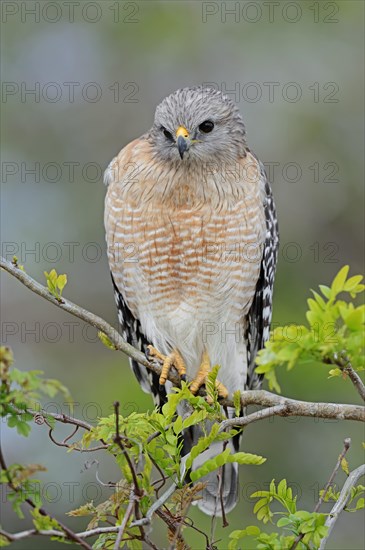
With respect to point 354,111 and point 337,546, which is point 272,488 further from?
point 354,111

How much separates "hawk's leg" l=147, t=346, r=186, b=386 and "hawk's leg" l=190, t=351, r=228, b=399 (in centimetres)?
8

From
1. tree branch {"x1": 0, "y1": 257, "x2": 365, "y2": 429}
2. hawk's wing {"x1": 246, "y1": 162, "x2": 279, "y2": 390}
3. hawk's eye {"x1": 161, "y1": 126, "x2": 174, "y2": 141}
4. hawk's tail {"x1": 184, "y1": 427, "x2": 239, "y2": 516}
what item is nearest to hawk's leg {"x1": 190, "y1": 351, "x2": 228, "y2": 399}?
hawk's wing {"x1": 246, "y1": 162, "x2": 279, "y2": 390}

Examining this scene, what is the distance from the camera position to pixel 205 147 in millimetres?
5297

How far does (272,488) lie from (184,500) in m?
0.36

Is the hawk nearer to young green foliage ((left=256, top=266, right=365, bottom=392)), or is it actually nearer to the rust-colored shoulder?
the rust-colored shoulder

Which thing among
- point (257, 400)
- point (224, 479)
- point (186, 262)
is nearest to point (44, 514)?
point (257, 400)

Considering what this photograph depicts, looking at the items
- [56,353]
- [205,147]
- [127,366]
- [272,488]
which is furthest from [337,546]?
[272,488]

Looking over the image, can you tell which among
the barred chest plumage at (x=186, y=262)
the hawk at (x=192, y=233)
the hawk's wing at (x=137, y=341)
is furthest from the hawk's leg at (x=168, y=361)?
the hawk's wing at (x=137, y=341)

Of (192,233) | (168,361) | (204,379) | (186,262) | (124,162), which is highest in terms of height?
(124,162)

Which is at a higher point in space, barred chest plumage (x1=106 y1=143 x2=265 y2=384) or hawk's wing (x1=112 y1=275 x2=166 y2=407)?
barred chest plumage (x1=106 y1=143 x2=265 y2=384)

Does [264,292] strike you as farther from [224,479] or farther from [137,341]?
[224,479]

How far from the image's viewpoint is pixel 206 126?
5.28 metres

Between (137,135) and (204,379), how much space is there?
13.3ft

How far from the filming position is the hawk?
17.1 ft
